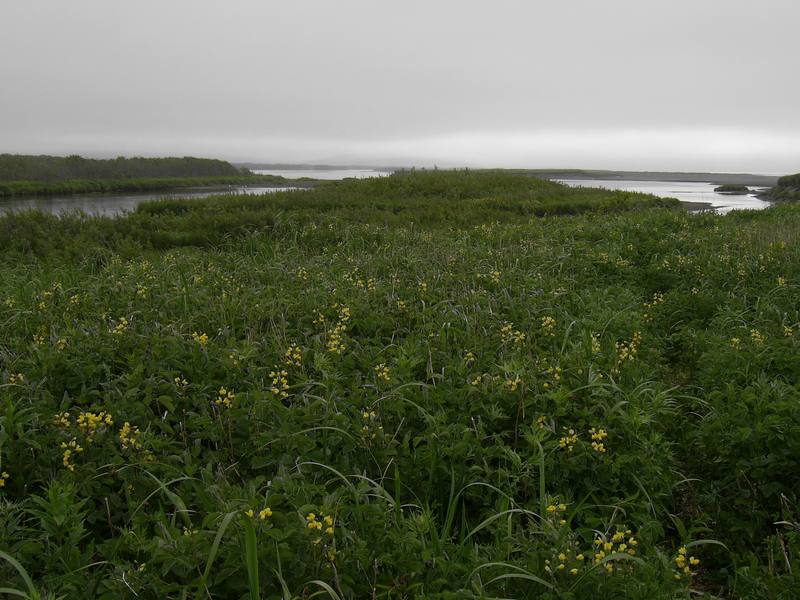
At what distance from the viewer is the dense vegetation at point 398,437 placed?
8.10ft

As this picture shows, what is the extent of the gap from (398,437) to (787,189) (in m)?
49.8

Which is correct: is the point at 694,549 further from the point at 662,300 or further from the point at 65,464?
the point at 662,300

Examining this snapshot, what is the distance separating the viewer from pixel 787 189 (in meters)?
42.9

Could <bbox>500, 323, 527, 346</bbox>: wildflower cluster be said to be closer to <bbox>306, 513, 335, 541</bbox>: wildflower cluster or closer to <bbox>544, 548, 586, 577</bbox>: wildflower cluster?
<bbox>544, 548, 586, 577</bbox>: wildflower cluster

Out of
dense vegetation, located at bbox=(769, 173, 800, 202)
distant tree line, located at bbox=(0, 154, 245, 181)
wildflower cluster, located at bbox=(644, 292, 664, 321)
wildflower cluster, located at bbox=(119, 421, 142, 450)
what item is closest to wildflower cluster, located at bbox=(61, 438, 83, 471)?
wildflower cluster, located at bbox=(119, 421, 142, 450)

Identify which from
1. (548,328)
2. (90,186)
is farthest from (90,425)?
(90,186)

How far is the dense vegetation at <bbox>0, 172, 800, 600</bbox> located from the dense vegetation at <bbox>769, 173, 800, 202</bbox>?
3880cm

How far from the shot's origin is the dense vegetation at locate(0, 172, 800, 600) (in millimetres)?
2469

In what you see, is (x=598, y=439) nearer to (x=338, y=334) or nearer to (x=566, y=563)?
(x=566, y=563)

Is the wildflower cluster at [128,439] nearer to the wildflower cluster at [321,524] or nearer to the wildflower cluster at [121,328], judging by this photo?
the wildflower cluster at [321,524]

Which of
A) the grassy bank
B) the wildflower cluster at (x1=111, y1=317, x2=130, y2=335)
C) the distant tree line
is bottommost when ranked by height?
the wildflower cluster at (x1=111, y1=317, x2=130, y2=335)

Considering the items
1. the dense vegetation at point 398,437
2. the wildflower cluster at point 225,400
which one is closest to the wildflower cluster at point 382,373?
the dense vegetation at point 398,437

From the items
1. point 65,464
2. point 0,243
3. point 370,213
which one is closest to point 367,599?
point 65,464

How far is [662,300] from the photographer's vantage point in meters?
8.09
